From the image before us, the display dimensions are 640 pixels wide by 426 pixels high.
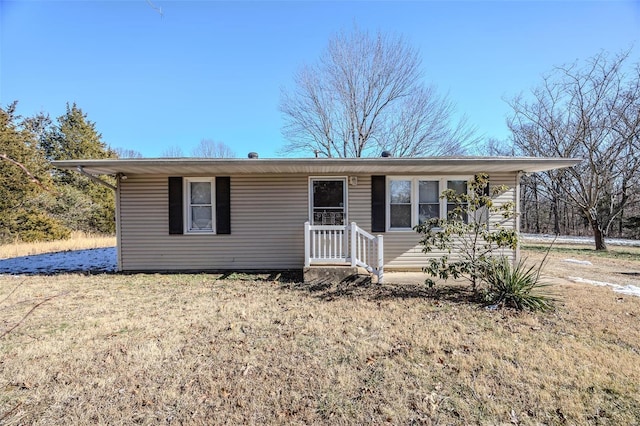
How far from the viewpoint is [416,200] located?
7320 millimetres

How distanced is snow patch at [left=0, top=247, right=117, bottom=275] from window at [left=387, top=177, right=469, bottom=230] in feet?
24.4

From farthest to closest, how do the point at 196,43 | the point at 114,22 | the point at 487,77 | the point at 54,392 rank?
the point at 487,77
the point at 196,43
the point at 114,22
the point at 54,392

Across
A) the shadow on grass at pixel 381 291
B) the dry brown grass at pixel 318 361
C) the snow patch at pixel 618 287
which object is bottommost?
the dry brown grass at pixel 318 361

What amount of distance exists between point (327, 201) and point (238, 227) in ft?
7.72

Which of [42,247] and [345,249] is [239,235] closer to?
[345,249]

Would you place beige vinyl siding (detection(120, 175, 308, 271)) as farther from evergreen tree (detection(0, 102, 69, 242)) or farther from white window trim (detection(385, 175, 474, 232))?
evergreen tree (detection(0, 102, 69, 242))

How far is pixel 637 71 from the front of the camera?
13758 mm

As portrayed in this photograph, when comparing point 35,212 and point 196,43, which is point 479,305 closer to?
point 196,43

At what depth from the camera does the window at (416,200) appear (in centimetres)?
732

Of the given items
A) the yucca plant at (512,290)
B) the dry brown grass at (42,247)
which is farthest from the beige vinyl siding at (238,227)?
the dry brown grass at (42,247)

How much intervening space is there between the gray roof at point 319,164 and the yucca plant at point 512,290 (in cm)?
222

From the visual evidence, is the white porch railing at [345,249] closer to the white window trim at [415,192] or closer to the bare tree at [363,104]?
the white window trim at [415,192]

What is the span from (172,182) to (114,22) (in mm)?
3359

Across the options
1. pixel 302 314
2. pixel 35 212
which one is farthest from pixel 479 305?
pixel 35 212
